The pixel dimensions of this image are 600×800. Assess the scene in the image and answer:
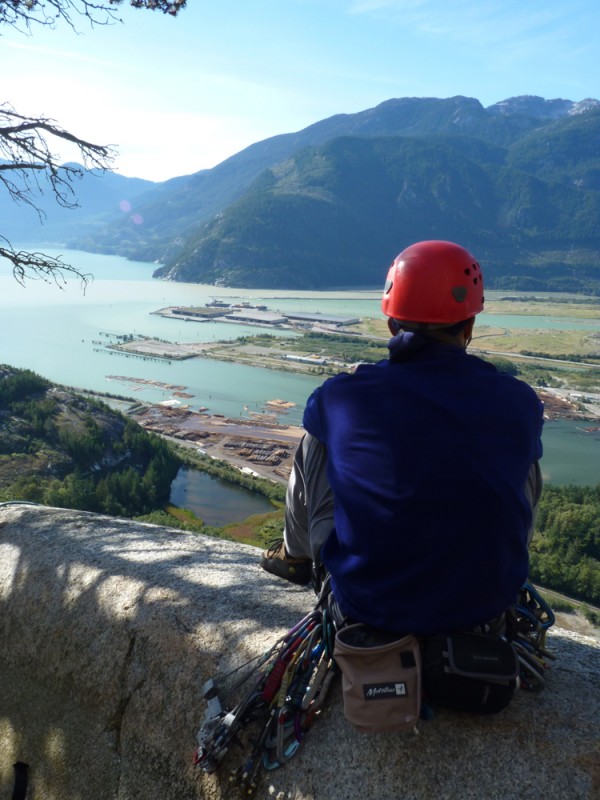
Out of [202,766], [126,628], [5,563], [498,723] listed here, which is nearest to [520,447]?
[498,723]

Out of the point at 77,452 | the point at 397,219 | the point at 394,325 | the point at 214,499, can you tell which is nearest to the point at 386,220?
the point at 397,219

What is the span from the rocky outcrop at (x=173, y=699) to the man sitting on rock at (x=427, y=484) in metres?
0.36

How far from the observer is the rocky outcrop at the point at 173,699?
1.50 meters

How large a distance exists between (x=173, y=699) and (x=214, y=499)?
62.4 feet

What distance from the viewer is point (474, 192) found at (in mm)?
142375

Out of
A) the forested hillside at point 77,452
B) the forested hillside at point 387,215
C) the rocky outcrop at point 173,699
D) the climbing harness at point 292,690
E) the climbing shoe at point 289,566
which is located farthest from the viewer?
the forested hillside at point 387,215

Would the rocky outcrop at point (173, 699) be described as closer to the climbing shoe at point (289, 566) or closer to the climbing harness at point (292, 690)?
the climbing harness at point (292, 690)

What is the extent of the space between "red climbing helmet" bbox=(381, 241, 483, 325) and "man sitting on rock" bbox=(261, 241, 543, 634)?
0.09m

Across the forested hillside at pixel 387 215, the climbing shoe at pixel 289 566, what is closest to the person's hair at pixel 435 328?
the climbing shoe at pixel 289 566

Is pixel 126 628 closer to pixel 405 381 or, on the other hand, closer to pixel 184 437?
pixel 405 381

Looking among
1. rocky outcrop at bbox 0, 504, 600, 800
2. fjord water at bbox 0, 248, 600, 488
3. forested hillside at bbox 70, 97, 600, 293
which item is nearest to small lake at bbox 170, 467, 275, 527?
fjord water at bbox 0, 248, 600, 488

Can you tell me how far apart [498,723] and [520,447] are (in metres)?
0.72

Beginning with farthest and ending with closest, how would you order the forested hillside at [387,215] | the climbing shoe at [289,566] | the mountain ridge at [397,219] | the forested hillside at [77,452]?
the forested hillside at [387,215] < the mountain ridge at [397,219] < the forested hillside at [77,452] < the climbing shoe at [289,566]

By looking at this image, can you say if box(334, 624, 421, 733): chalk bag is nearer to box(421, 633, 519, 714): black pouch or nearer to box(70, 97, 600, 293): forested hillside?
box(421, 633, 519, 714): black pouch
